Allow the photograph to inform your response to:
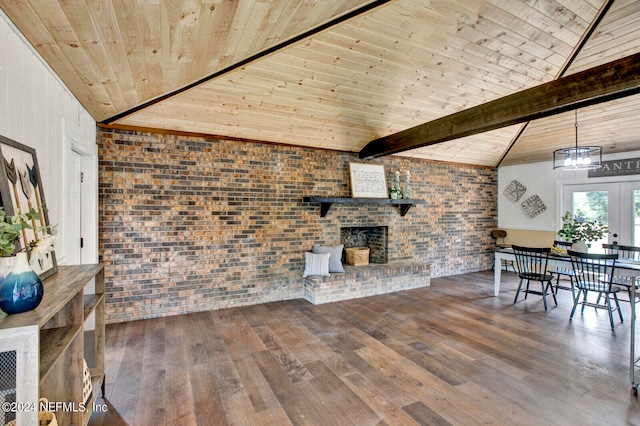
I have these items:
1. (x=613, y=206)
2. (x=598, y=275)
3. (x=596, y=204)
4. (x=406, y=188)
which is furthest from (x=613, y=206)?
(x=406, y=188)

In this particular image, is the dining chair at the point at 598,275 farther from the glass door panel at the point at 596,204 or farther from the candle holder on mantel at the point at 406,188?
the candle holder on mantel at the point at 406,188

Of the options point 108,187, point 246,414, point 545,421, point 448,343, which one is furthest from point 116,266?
point 545,421

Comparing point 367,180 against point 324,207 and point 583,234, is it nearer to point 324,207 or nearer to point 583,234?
point 324,207

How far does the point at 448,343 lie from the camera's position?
10.7ft

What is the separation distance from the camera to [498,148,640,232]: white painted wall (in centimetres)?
628

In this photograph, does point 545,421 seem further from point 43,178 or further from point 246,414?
point 43,178

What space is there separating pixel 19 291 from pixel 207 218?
120 inches

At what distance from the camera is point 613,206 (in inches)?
221

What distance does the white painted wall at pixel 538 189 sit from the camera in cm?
628

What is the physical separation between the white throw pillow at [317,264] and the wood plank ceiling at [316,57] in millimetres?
1824

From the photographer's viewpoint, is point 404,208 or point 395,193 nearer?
point 395,193

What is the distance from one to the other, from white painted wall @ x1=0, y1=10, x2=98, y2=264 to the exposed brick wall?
67cm

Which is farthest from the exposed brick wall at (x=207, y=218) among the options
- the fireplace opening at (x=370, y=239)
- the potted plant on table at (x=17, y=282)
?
the potted plant on table at (x=17, y=282)

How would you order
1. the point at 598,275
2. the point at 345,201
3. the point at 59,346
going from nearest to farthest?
the point at 59,346, the point at 598,275, the point at 345,201
